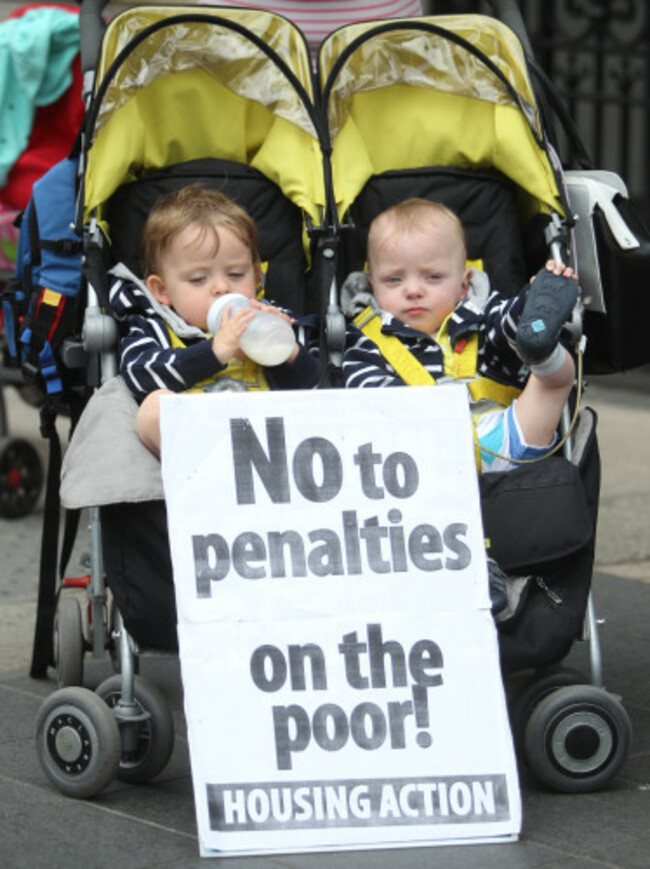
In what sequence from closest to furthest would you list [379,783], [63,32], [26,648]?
[379,783] → [26,648] → [63,32]

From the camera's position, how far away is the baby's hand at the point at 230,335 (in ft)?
13.5

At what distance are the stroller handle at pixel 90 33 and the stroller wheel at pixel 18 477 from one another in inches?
92.3

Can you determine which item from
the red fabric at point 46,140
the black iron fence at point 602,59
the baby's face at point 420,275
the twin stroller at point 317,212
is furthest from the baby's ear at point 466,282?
the black iron fence at point 602,59

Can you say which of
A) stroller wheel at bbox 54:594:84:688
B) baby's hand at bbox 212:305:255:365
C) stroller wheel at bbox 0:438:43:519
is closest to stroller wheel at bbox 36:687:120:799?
stroller wheel at bbox 54:594:84:688

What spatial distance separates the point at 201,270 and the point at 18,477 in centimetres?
289

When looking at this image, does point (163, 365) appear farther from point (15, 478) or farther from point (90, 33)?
point (15, 478)

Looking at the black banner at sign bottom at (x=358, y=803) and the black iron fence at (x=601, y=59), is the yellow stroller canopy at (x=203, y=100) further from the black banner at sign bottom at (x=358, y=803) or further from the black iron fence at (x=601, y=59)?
the black iron fence at (x=601, y=59)

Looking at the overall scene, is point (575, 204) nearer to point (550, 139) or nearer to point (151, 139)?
point (550, 139)

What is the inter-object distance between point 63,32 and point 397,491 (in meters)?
3.80

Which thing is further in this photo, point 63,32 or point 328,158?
point 63,32

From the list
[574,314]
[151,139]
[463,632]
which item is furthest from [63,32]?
[463,632]

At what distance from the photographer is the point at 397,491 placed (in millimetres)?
3932

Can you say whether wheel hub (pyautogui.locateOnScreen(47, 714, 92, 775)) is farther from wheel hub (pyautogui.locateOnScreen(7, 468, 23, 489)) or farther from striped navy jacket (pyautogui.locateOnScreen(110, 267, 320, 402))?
wheel hub (pyautogui.locateOnScreen(7, 468, 23, 489))

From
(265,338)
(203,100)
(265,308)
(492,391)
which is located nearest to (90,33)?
(203,100)
